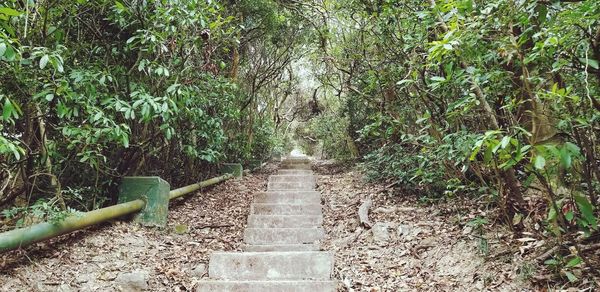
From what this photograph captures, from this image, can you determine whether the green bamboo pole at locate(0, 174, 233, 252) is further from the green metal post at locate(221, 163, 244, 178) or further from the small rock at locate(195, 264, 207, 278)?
the green metal post at locate(221, 163, 244, 178)

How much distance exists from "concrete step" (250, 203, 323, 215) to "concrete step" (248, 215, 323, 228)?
0.94ft

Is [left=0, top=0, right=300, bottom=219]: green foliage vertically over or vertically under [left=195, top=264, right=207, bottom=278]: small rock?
over

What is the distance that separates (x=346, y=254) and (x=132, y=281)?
7.14 feet

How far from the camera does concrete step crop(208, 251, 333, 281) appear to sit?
12.2ft

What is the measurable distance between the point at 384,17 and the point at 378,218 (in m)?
2.87

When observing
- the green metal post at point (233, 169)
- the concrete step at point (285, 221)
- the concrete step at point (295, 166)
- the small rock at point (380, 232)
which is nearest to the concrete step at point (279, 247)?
the concrete step at point (285, 221)

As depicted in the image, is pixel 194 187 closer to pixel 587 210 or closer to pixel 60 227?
pixel 60 227

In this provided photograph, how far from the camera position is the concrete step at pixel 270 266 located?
3.72 metres

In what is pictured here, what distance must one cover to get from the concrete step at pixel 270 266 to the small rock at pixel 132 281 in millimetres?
701

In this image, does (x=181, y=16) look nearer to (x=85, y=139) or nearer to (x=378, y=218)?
(x=85, y=139)

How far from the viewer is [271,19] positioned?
8664 millimetres

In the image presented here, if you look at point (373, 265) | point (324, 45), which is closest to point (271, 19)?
point (324, 45)

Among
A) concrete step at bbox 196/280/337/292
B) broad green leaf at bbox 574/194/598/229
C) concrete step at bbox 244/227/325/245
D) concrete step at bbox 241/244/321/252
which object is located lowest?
concrete step at bbox 241/244/321/252

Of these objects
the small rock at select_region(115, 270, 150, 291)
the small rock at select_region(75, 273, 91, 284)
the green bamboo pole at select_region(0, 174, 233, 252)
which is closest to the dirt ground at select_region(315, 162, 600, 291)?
the small rock at select_region(115, 270, 150, 291)
